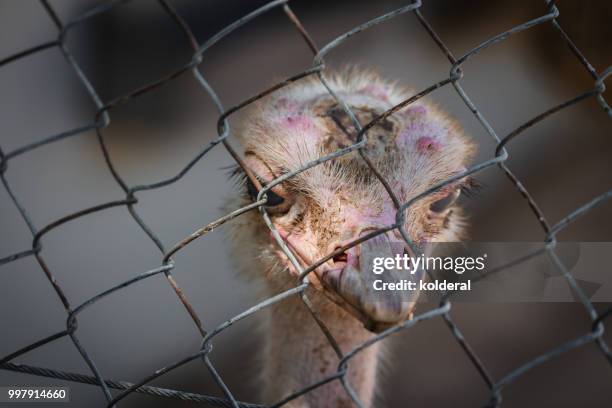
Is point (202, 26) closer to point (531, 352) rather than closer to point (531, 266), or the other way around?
point (531, 352)

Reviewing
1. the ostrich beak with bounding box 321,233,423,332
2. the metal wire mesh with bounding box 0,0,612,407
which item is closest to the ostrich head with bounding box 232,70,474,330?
the ostrich beak with bounding box 321,233,423,332

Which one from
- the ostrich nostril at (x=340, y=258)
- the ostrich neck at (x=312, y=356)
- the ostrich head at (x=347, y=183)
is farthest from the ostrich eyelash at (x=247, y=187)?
the ostrich nostril at (x=340, y=258)

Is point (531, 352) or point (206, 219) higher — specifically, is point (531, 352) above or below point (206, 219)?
below

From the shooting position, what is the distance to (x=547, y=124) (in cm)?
619

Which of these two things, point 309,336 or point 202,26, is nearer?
point 309,336

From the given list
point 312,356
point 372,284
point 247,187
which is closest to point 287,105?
point 247,187

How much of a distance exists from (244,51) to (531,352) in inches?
139

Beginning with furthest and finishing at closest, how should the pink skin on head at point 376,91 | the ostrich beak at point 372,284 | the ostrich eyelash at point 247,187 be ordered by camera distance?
1. the pink skin on head at point 376,91
2. the ostrich eyelash at point 247,187
3. the ostrich beak at point 372,284

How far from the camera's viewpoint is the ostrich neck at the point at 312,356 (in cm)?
257

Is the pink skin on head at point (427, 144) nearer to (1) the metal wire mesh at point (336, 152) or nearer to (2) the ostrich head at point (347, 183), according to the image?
(2) the ostrich head at point (347, 183)

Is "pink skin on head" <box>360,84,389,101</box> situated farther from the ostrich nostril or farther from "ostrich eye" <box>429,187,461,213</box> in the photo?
the ostrich nostril

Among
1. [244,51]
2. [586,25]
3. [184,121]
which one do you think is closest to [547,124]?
[586,25]

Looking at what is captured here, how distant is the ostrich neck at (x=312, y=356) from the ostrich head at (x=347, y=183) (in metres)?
0.17

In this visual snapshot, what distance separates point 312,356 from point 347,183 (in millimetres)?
795
